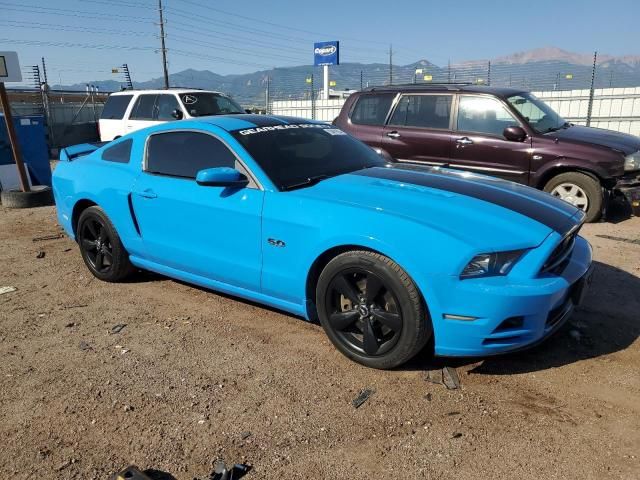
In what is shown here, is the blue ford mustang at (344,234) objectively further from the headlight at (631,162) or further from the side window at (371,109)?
the headlight at (631,162)

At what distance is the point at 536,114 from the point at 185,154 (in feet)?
17.1

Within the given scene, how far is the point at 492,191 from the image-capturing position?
3.54m

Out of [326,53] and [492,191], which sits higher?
[326,53]

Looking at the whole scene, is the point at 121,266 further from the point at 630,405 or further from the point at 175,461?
the point at 630,405

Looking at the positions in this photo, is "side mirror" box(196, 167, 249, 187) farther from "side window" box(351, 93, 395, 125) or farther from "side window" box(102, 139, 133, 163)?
"side window" box(351, 93, 395, 125)

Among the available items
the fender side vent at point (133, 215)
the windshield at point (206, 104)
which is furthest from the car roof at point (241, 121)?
the windshield at point (206, 104)

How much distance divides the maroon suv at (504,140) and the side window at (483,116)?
0.01 m

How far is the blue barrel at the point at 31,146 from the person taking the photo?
934cm

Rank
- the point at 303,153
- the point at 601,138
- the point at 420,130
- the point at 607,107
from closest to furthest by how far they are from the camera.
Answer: the point at 303,153 → the point at 601,138 → the point at 420,130 → the point at 607,107

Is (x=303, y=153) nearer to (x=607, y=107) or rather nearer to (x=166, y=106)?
(x=166, y=106)

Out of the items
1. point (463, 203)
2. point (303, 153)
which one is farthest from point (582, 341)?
point (303, 153)

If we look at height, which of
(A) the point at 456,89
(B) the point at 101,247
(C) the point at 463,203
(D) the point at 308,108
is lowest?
(B) the point at 101,247

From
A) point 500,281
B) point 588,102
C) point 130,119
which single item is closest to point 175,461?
point 500,281

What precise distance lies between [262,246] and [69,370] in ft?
4.90
